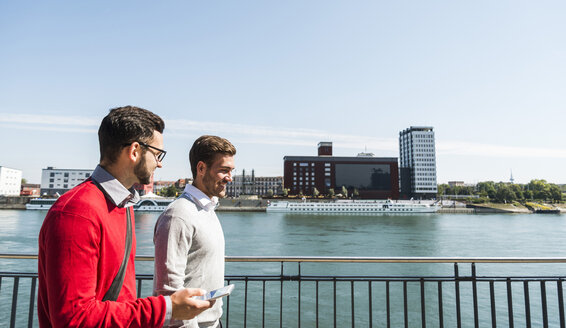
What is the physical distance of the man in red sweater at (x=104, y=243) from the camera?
3.13 ft

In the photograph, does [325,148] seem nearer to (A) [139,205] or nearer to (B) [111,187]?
(A) [139,205]

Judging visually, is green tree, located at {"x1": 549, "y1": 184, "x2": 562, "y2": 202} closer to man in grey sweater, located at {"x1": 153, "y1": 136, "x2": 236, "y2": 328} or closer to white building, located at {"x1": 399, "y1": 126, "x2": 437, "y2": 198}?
white building, located at {"x1": 399, "y1": 126, "x2": 437, "y2": 198}

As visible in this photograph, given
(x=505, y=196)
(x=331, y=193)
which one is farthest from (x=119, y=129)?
(x=505, y=196)

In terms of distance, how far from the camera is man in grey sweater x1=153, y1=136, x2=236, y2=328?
4.76 feet

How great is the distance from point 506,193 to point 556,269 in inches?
3100

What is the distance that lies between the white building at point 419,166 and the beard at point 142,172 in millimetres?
95561

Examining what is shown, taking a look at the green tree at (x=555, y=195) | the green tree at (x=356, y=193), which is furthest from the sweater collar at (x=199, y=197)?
the green tree at (x=555, y=195)

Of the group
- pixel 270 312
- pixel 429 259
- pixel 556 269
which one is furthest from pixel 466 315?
pixel 556 269

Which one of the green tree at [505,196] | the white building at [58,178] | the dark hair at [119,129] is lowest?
the green tree at [505,196]

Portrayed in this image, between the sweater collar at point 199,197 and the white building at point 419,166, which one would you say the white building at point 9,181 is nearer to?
the sweater collar at point 199,197

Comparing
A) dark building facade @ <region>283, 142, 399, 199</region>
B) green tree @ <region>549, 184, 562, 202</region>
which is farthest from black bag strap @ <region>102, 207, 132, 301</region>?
green tree @ <region>549, 184, 562, 202</region>

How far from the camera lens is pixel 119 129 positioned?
4.04 ft

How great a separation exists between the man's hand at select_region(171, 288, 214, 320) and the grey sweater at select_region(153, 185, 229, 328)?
31cm

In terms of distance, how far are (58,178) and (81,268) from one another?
101600 millimetres
